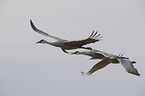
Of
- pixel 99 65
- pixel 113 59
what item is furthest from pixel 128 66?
pixel 99 65

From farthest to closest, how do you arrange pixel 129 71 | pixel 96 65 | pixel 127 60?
pixel 96 65 → pixel 127 60 → pixel 129 71

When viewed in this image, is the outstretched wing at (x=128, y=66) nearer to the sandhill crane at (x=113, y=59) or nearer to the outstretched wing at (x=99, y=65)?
the sandhill crane at (x=113, y=59)

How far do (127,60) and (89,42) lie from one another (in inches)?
59.1

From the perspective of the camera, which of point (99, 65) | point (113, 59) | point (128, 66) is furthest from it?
point (99, 65)

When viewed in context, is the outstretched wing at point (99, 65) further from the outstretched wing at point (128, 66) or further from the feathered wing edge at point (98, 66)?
the outstretched wing at point (128, 66)

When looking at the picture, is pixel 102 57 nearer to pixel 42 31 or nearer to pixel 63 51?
pixel 63 51

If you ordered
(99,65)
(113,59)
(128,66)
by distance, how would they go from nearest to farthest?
(128,66)
(113,59)
(99,65)

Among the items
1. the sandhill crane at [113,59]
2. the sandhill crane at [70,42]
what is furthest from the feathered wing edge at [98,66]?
the sandhill crane at [70,42]

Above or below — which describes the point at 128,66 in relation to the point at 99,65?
below

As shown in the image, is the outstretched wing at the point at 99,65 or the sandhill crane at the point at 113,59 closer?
the sandhill crane at the point at 113,59

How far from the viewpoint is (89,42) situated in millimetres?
10898

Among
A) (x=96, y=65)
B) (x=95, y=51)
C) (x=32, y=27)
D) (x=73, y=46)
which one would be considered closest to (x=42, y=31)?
(x=32, y=27)

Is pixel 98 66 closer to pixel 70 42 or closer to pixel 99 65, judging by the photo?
pixel 99 65

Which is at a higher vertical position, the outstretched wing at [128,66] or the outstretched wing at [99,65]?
the outstretched wing at [99,65]
